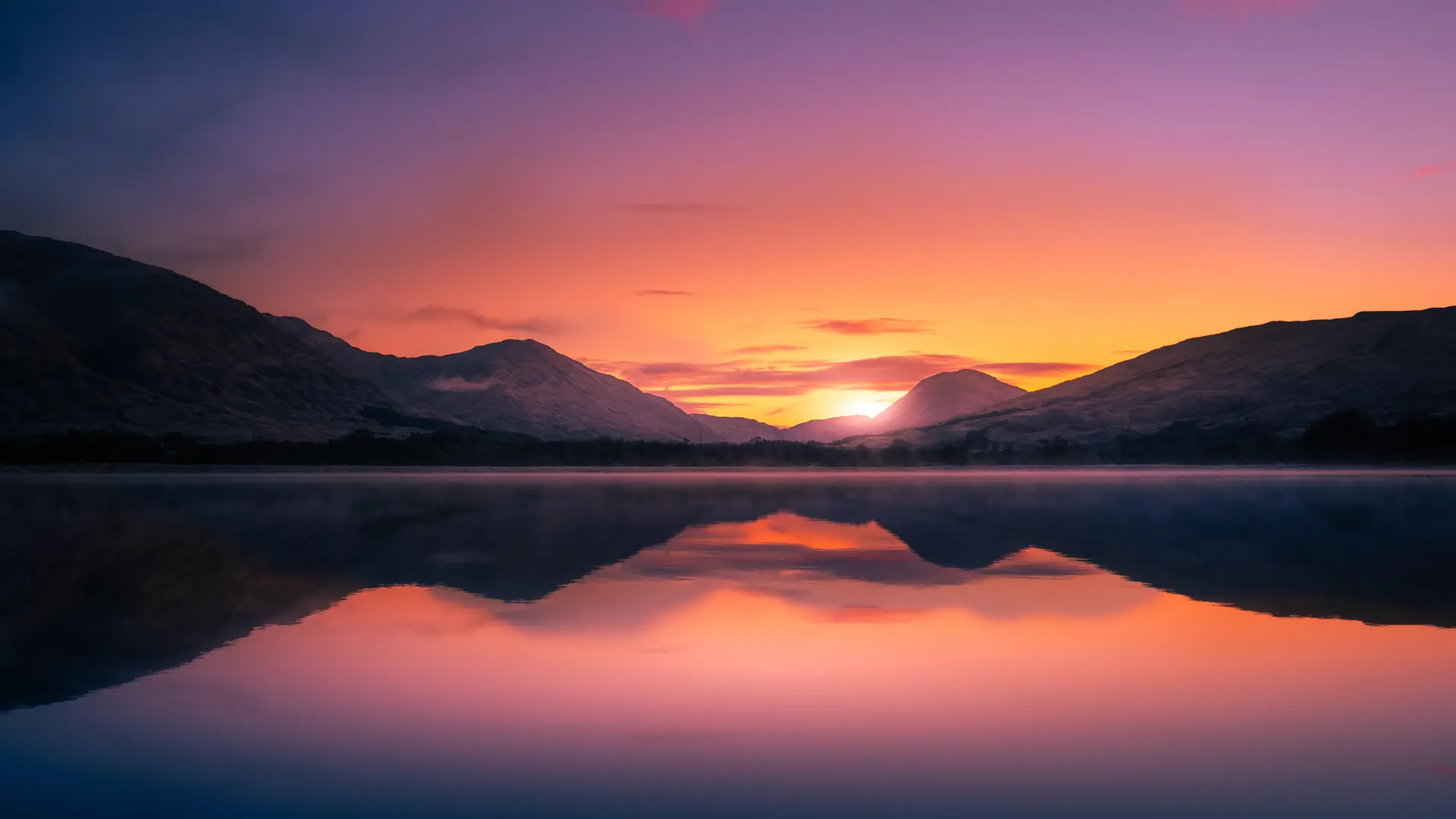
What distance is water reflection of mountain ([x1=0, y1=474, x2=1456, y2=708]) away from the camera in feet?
65.0

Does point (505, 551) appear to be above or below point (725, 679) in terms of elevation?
above

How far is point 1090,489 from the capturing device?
8650 cm

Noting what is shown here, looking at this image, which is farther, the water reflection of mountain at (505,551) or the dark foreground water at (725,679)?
the water reflection of mountain at (505,551)

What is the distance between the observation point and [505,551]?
32.7 meters

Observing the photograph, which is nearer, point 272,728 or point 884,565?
point 272,728

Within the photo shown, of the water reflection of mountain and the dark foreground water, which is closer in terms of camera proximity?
the dark foreground water

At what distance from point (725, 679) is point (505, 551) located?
62.2ft

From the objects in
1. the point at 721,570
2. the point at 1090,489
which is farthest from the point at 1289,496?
the point at 721,570

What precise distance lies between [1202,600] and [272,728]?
61.5 ft

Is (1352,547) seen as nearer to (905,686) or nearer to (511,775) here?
(905,686)

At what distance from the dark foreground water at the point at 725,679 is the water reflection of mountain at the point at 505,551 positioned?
205 mm

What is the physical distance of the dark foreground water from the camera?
1046cm

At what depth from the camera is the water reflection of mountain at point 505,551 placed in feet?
65.0

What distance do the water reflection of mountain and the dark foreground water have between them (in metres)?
0.21
